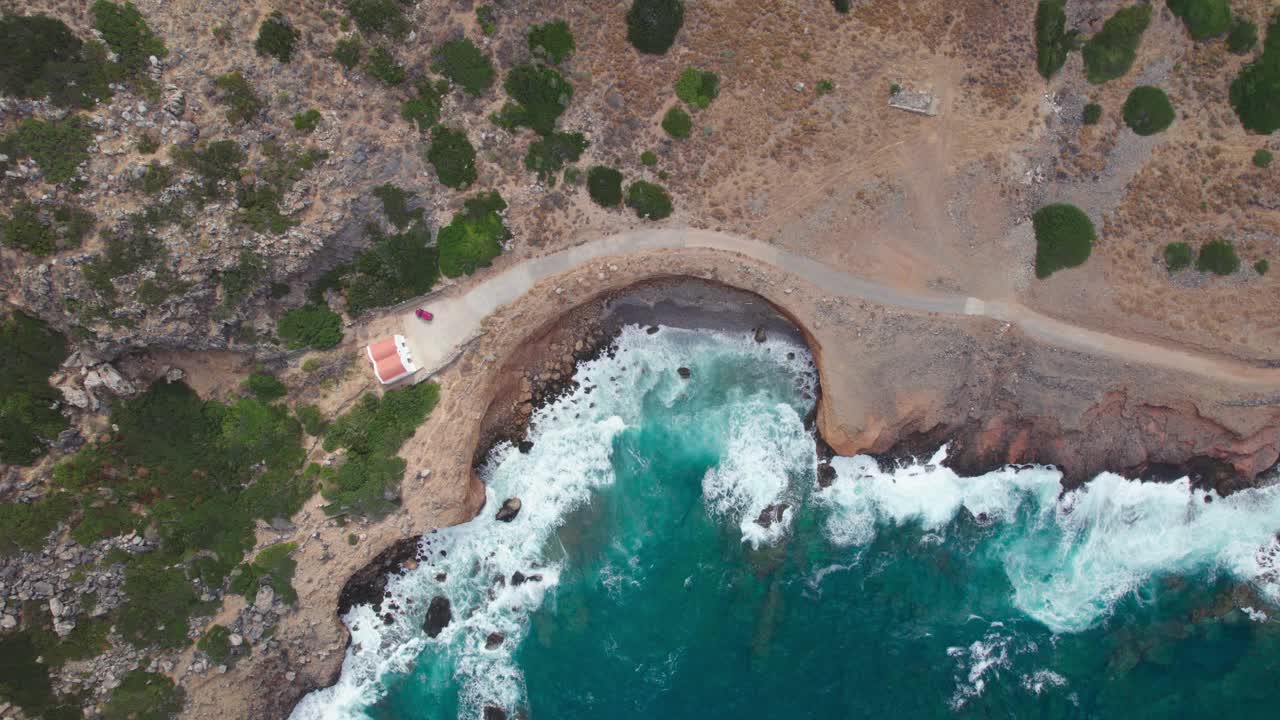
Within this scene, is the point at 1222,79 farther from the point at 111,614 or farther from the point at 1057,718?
the point at 111,614

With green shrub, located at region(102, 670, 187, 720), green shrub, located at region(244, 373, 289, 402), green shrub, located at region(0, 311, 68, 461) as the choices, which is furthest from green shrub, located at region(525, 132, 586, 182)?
green shrub, located at region(102, 670, 187, 720)

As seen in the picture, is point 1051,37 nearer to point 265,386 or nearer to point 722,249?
point 722,249

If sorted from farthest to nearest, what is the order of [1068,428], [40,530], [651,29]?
1. [1068,428]
2. [651,29]
3. [40,530]

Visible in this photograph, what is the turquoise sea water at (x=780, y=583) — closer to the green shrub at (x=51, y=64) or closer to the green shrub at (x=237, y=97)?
the green shrub at (x=237, y=97)

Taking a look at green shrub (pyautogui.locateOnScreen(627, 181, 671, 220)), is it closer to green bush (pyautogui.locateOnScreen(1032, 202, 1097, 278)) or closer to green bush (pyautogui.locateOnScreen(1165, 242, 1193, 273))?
green bush (pyautogui.locateOnScreen(1032, 202, 1097, 278))

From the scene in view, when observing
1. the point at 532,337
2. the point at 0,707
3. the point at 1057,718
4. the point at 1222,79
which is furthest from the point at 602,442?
the point at 1222,79

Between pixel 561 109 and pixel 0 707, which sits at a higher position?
pixel 561 109

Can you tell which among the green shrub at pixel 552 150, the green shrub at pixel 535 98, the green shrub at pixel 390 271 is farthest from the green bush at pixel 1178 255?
the green shrub at pixel 390 271
